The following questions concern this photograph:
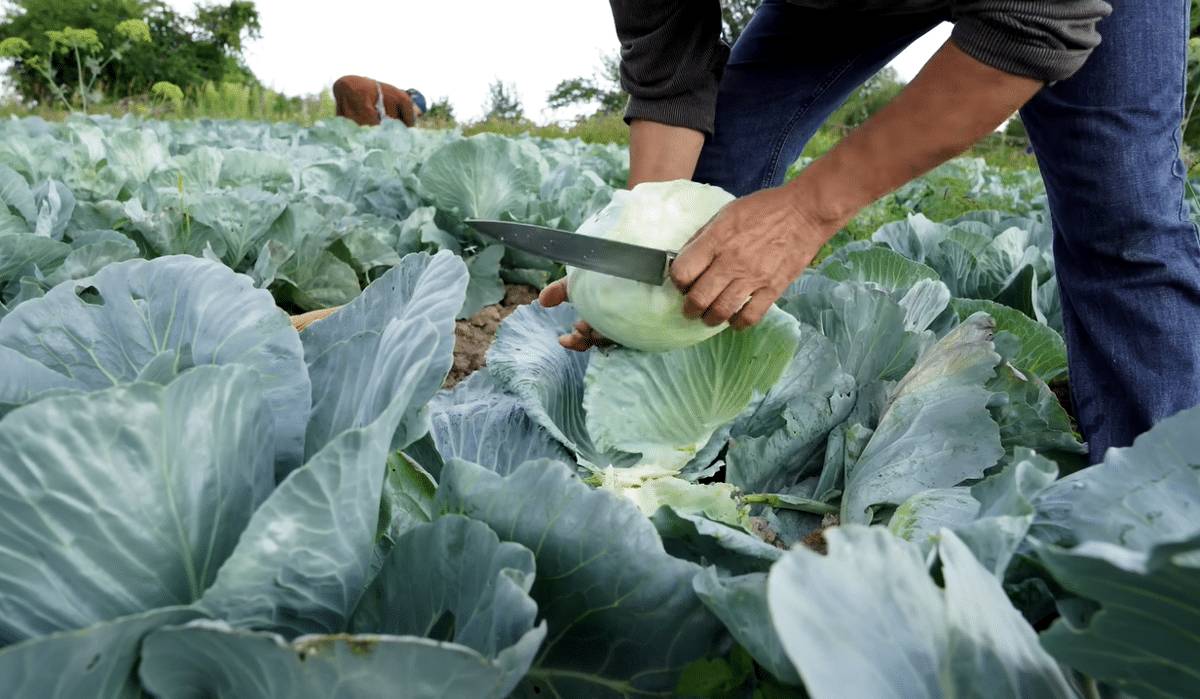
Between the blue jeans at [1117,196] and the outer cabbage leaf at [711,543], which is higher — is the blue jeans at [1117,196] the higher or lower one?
the higher one

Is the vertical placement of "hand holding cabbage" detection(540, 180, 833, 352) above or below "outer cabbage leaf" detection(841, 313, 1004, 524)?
above

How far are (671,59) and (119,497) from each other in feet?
4.97

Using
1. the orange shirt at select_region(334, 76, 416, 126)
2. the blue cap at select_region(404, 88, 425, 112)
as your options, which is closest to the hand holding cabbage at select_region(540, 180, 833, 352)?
the orange shirt at select_region(334, 76, 416, 126)

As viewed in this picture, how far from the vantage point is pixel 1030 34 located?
1.13 m

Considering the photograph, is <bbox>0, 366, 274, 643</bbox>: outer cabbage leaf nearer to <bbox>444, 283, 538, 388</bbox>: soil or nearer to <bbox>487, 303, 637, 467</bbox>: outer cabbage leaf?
<bbox>487, 303, 637, 467</bbox>: outer cabbage leaf

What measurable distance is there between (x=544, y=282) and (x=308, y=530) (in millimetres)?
3011

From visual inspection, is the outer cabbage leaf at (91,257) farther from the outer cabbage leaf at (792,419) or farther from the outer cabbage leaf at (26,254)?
the outer cabbage leaf at (792,419)

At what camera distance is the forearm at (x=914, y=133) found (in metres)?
1.19

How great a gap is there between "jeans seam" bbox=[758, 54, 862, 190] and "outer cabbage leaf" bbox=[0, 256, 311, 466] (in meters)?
1.61

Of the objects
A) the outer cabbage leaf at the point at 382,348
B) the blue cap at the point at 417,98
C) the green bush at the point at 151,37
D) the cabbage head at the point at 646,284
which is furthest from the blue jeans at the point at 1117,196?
the green bush at the point at 151,37

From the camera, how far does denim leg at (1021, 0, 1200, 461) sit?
1508 mm

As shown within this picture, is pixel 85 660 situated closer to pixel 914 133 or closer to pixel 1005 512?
pixel 1005 512

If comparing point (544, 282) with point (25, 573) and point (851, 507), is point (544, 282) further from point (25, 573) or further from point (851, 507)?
point (25, 573)

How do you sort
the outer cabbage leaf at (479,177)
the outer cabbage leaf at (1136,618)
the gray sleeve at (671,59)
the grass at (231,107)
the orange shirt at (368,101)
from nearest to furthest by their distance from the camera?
the outer cabbage leaf at (1136,618)
the gray sleeve at (671,59)
the outer cabbage leaf at (479,177)
the orange shirt at (368,101)
the grass at (231,107)
